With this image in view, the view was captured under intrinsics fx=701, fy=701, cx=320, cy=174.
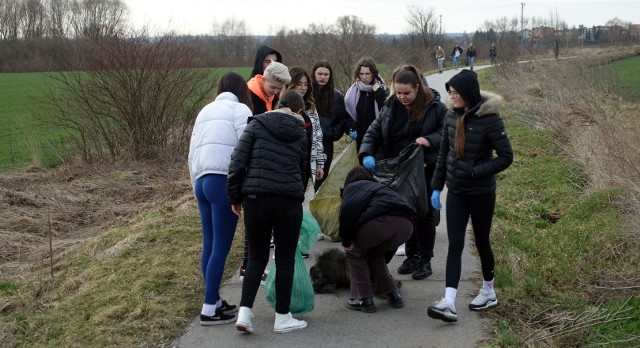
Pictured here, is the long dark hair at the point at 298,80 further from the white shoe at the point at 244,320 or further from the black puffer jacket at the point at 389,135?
the white shoe at the point at 244,320

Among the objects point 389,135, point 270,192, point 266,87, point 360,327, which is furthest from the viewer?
point 389,135

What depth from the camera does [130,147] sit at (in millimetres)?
14312

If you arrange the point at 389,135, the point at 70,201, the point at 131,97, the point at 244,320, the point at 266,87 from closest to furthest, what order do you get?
the point at 244,320 → the point at 266,87 → the point at 389,135 → the point at 70,201 → the point at 131,97

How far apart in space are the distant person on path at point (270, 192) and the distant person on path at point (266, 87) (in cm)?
74

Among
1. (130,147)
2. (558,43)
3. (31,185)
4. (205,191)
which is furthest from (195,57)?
(558,43)

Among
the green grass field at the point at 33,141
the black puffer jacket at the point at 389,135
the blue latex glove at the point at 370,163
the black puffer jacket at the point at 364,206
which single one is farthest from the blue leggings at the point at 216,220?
the green grass field at the point at 33,141

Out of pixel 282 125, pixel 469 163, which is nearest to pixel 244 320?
pixel 282 125

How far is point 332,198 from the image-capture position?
666 centimetres

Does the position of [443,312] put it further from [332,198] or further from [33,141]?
[33,141]

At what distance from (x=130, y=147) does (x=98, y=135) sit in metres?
0.83

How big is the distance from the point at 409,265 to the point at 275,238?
1.86 m

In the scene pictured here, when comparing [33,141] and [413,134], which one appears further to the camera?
[33,141]

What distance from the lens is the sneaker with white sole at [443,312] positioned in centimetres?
482

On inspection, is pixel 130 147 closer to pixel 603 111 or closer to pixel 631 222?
pixel 603 111
